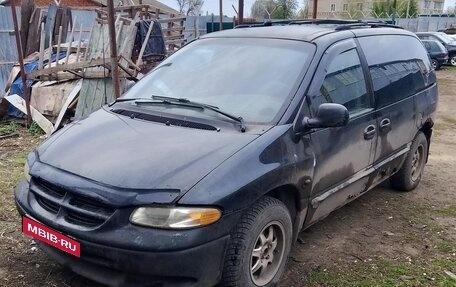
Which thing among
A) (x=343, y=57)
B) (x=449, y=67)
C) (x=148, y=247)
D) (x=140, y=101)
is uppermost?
(x=343, y=57)

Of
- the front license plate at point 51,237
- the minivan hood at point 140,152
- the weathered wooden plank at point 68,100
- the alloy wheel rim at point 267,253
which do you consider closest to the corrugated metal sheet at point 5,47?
the weathered wooden plank at point 68,100

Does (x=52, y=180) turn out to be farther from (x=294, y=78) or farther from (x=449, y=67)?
(x=449, y=67)

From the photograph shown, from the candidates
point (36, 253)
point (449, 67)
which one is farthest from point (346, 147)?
point (449, 67)

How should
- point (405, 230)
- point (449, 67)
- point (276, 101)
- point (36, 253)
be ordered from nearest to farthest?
point (276, 101), point (36, 253), point (405, 230), point (449, 67)

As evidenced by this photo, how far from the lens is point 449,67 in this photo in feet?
74.8

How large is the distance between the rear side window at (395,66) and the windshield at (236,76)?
3.05ft

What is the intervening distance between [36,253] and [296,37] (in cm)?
259

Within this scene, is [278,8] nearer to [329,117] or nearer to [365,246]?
[365,246]

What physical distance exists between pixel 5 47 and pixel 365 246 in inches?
374

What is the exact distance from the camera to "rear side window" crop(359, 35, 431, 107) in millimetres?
4137

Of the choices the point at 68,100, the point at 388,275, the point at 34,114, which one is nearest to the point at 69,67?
the point at 68,100

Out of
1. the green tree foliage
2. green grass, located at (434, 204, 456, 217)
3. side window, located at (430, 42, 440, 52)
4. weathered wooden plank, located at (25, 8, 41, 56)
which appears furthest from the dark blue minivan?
the green tree foliage

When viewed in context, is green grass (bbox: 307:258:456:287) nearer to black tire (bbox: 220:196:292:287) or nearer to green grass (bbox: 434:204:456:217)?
black tire (bbox: 220:196:292:287)

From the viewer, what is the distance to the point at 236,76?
3486 mm
